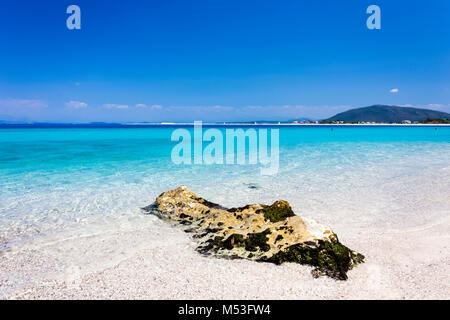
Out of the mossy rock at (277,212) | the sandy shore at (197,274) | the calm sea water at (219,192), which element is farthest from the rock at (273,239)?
the calm sea water at (219,192)

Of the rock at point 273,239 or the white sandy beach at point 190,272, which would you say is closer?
the white sandy beach at point 190,272

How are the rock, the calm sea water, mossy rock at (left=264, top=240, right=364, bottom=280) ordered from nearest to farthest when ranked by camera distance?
mossy rock at (left=264, top=240, right=364, bottom=280) → the rock → the calm sea water

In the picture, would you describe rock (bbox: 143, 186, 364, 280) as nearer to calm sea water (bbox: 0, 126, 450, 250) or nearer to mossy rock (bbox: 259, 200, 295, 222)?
mossy rock (bbox: 259, 200, 295, 222)

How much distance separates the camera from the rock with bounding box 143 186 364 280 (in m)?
4.20

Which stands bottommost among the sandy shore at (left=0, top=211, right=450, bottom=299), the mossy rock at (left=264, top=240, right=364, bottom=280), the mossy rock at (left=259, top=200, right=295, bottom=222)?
the sandy shore at (left=0, top=211, right=450, bottom=299)

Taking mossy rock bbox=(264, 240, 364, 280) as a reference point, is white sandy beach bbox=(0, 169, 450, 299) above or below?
below

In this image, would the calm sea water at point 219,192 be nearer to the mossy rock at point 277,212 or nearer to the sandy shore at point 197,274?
the sandy shore at point 197,274

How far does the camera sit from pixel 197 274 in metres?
4.08

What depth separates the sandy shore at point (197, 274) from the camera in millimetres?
3643

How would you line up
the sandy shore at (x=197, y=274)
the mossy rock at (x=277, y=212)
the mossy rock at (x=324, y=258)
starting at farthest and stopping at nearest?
the mossy rock at (x=277, y=212)
the mossy rock at (x=324, y=258)
the sandy shore at (x=197, y=274)

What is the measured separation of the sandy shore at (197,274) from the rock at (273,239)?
0.17m

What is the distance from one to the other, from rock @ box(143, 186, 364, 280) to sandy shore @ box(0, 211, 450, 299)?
17 cm

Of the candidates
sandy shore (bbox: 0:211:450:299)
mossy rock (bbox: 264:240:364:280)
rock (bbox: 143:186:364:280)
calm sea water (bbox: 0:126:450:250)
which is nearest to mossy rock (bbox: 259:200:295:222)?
rock (bbox: 143:186:364:280)

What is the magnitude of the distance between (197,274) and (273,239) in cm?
138
